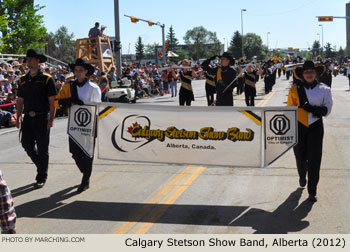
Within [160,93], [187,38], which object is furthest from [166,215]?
[187,38]

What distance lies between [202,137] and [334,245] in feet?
8.39

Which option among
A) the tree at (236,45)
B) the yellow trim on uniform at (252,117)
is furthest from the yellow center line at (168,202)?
the tree at (236,45)

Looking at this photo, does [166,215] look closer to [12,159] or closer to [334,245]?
[334,245]

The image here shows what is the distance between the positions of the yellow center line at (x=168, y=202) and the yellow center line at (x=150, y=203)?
0.12 m

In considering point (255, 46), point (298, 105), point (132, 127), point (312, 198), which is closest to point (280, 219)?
point (312, 198)

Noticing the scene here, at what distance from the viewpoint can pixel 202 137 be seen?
6844 mm

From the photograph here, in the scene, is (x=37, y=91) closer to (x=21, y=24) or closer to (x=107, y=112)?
(x=107, y=112)

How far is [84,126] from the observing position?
7234 mm

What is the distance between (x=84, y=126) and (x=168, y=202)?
1.67 m

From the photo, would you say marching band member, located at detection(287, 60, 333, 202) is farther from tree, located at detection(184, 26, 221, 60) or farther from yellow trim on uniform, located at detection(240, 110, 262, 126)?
tree, located at detection(184, 26, 221, 60)

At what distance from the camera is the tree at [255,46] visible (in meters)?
176

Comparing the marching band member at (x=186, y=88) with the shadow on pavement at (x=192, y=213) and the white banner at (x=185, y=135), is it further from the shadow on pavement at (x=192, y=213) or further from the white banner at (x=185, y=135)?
the shadow on pavement at (x=192, y=213)

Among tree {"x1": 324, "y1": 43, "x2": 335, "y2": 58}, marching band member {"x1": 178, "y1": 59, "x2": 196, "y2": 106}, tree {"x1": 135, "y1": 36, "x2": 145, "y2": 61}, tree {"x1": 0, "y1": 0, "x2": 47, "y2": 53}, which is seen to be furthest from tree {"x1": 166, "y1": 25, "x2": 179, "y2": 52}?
marching band member {"x1": 178, "y1": 59, "x2": 196, "y2": 106}

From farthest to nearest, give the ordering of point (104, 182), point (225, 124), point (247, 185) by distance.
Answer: point (104, 182), point (247, 185), point (225, 124)
